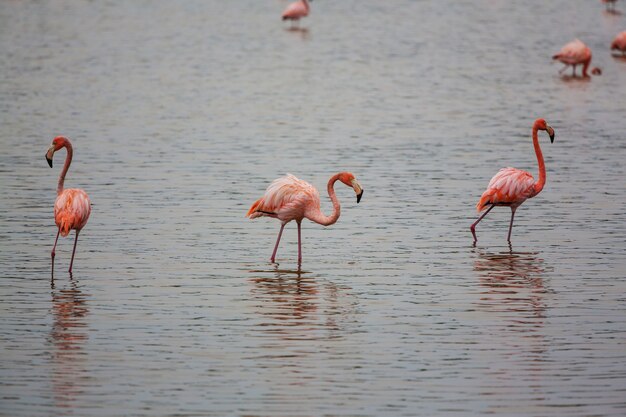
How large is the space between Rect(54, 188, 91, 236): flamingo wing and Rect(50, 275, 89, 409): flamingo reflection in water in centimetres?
51

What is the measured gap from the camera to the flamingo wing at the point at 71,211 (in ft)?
38.5

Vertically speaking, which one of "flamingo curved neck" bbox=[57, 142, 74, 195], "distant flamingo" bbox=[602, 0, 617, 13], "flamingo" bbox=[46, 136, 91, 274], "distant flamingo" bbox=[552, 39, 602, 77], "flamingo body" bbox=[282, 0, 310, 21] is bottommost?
"flamingo" bbox=[46, 136, 91, 274]

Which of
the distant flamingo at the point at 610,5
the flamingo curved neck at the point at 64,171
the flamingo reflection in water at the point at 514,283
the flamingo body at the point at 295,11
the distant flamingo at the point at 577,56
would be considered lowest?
the flamingo reflection in water at the point at 514,283

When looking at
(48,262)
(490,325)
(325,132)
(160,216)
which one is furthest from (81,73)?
(490,325)

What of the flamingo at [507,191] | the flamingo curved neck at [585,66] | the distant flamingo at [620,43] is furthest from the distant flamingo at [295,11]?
the flamingo at [507,191]

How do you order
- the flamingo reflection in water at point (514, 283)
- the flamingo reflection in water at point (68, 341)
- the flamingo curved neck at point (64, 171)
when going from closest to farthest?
the flamingo reflection in water at point (68, 341) < the flamingo reflection in water at point (514, 283) < the flamingo curved neck at point (64, 171)

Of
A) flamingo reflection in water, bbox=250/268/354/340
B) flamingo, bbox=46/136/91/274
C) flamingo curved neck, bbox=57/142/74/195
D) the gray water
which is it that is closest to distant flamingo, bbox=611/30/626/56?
the gray water

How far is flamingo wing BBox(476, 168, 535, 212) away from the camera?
44.3ft

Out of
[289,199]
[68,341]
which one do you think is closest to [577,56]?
[289,199]

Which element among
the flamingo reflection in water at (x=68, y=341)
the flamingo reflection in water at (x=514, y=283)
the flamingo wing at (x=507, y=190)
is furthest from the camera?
the flamingo wing at (x=507, y=190)

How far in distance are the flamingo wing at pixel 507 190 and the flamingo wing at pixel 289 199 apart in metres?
1.93

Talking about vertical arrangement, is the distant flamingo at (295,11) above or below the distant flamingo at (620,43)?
above

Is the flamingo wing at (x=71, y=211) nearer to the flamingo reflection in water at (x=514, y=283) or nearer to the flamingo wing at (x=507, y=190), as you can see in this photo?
the flamingo reflection in water at (x=514, y=283)

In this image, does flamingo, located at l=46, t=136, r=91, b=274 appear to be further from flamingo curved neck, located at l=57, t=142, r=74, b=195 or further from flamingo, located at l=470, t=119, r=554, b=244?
flamingo, located at l=470, t=119, r=554, b=244
